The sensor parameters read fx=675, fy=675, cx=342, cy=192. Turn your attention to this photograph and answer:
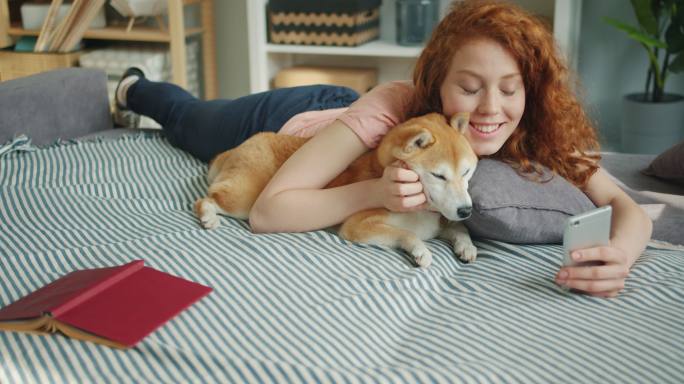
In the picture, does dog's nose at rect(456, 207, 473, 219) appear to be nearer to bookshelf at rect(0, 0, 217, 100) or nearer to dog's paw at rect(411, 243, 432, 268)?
dog's paw at rect(411, 243, 432, 268)

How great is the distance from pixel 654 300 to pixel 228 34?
275cm

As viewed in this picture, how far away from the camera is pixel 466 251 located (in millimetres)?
1242

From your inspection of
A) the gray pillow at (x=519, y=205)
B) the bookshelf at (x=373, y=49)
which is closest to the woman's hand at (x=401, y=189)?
the gray pillow at (x=519, y=205)

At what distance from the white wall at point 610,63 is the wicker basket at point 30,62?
7.40 ft

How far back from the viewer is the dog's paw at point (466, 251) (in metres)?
1.23

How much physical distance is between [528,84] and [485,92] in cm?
12

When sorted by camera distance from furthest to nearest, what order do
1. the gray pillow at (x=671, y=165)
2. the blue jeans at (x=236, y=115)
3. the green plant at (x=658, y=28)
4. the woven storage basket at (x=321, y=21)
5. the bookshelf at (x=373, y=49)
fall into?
the woven storage basket at (x=321, y=21) → the bookshelf at (x=373, y=49) → the green plant at (x=658, y=28) → the blue jeans at (x=236, y=115) → the gray pillow at (x=671, y=165)

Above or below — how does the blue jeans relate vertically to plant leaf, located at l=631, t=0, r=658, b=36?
below

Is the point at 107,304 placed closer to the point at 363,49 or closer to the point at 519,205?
the point at 519,205

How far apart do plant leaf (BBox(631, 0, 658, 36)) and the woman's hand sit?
175 cm

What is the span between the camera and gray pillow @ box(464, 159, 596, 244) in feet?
4.03

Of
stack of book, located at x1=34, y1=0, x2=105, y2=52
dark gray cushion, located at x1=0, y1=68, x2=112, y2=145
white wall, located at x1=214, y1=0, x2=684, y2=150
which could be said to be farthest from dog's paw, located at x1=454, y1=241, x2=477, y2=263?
stack of book, located at x1=34, y1=0, x2=105, y2=52

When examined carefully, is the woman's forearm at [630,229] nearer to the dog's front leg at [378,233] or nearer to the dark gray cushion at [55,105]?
the dog's front leg at [378,233]

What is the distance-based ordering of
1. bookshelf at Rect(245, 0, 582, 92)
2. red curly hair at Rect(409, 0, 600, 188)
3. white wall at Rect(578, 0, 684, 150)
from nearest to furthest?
red curly hair at Rect(409, 0, 600, 188), bookshelf at Rect(245, 0, 582, 92), white wall at Rect(578, 0, 684, 150)
